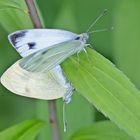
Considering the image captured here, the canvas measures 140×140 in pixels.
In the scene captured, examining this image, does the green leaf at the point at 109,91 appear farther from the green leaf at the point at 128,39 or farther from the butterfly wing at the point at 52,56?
the green leaf at the point at 128,39

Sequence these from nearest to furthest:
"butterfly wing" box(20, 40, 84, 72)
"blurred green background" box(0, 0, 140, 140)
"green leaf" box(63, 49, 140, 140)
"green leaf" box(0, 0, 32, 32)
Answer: "green leaf" box(63, 49, 140, 140) < "butterfly wing" box(20, 40, 84, 72) < "green leaf" box(0, 0, 32, 32) < "blurred green background" box(0, 0, 140, 140)

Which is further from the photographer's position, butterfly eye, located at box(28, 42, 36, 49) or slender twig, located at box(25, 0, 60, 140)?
slender twig, located at box(25, 0, 60, 140)

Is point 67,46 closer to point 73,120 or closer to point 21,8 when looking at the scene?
point 21,8

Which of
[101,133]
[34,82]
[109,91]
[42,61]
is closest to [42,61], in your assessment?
[42,61]

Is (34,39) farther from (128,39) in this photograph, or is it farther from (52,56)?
(128,39)

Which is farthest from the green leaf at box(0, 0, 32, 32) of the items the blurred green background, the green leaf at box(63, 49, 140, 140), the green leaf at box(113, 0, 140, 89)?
the green leaf at box(113, 0, 140, 89)

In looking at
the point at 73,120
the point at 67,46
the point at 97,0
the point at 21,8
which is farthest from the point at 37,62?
the point at 97,0

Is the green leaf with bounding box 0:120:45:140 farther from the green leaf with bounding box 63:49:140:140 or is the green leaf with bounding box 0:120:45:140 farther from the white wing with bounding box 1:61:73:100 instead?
the green leaf with bounding box 63:49:140:140
